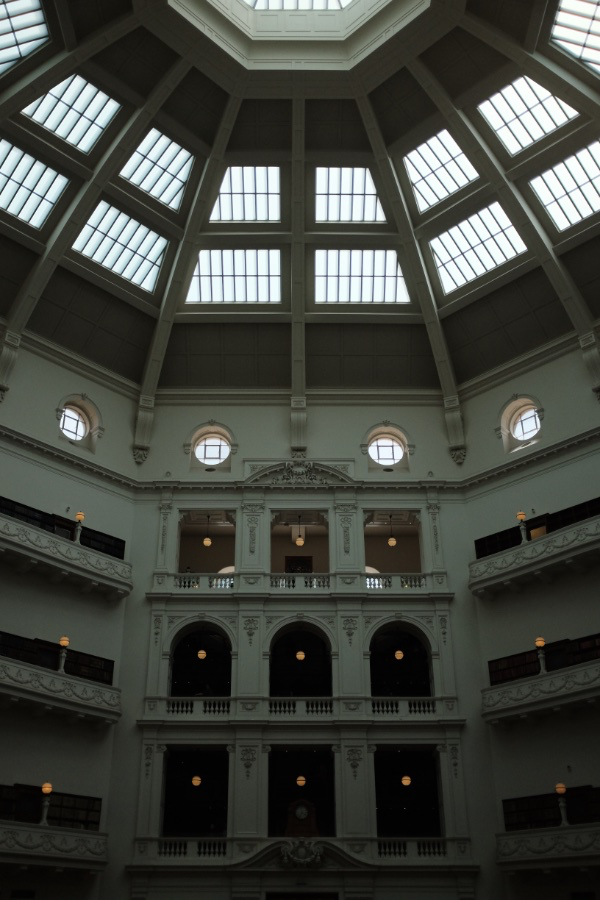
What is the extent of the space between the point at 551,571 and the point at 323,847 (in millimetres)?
11803

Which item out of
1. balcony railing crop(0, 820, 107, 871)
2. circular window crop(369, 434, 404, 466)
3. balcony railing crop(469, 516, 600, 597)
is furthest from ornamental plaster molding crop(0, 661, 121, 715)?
circular window crop(369, 434, 404, 466)

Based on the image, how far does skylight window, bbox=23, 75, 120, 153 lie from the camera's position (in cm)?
2844

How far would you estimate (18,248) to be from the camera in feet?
100

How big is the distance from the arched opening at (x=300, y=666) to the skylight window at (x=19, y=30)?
22477mm

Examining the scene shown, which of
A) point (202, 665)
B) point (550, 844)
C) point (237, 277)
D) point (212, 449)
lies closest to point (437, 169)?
point (237, 277)

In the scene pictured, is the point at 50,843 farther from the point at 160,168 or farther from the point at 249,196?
the point at 249,196

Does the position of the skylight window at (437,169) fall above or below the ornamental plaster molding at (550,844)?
above

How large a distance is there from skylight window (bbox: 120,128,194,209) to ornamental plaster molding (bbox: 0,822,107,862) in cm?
2222

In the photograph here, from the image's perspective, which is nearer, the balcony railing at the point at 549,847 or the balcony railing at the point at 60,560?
the balcony railing at the point at 549,847

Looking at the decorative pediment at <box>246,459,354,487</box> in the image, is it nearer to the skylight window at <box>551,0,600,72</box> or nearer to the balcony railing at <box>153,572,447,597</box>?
the balcony railing at <box>153,572,447,597</box>

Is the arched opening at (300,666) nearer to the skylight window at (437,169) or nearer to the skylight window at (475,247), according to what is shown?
the skylight window at (475,247)

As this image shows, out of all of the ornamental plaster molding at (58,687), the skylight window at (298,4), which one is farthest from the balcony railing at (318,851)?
the skylight window at (298,4)

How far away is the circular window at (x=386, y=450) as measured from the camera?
113ft

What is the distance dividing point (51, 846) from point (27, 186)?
21.8 m
